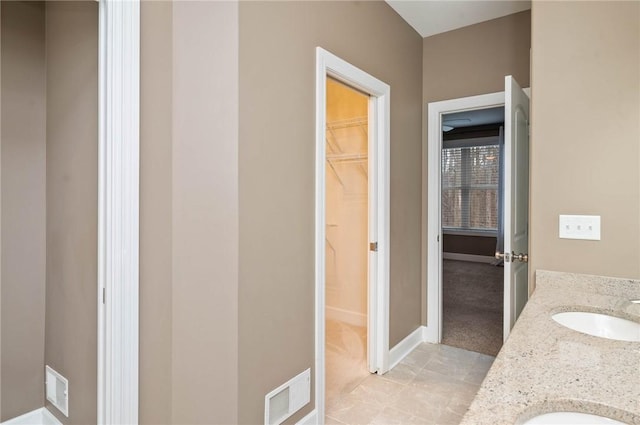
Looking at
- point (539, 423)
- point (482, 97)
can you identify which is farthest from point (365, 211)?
point (539, 423)

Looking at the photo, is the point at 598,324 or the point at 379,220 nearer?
the point at 598,324

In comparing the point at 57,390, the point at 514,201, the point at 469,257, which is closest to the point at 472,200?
the point at 469,257

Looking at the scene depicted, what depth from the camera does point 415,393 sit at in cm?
243

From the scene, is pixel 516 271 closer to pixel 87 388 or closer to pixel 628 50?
pixel 628 50

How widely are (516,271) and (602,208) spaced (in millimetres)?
675

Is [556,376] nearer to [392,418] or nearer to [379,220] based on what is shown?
[392,418]

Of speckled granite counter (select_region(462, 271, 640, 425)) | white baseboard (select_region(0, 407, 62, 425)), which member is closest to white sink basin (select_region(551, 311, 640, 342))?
speckled granite counter (select_region(462, 271, 640, 425))

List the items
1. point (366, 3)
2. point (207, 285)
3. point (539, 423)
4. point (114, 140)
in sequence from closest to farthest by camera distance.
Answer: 1. point (539, 423)
2. point (114, 140)
3. point (207, 285)
4. point (366, 3)

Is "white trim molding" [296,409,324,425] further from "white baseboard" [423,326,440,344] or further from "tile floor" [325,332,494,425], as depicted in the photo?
"white baseboard" [423,326,440,344]

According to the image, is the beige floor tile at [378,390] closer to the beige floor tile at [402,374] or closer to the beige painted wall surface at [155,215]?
the beige floor tile at [402,374]

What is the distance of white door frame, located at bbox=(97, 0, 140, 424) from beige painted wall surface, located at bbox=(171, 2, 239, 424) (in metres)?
0.17

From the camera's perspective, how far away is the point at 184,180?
5.41ft

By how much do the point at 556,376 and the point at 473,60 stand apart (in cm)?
277

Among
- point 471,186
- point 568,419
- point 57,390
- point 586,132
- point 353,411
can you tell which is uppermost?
point 471,186
